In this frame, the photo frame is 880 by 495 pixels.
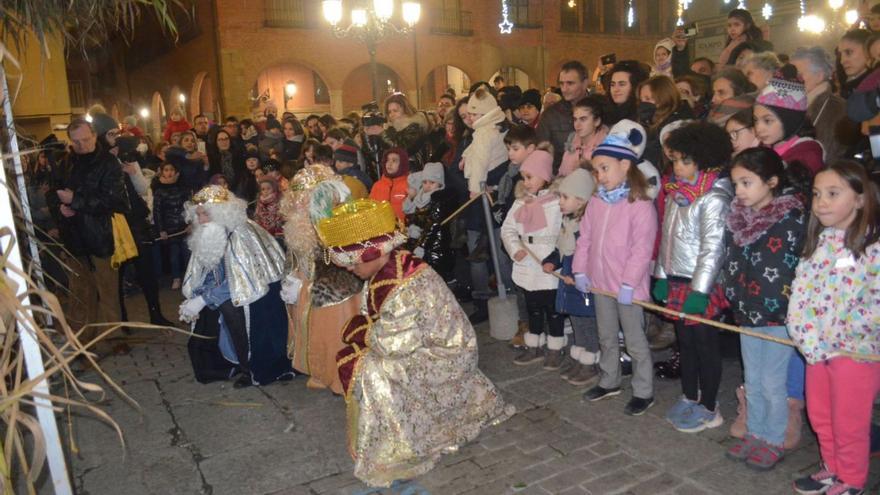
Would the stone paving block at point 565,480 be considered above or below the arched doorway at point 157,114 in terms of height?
below

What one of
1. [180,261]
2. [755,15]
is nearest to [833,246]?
[180,261]

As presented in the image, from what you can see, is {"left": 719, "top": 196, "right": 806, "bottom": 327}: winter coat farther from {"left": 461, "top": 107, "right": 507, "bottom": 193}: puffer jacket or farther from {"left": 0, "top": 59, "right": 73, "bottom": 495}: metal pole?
{"left": 0, "top": 59, "right": 73, "bottom": 495}: metal pole

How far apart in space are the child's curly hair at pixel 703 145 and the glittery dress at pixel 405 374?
5.50ft

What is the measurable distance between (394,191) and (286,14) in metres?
18.5

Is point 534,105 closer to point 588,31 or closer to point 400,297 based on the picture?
point 400,297

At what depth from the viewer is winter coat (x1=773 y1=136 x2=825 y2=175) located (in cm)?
406

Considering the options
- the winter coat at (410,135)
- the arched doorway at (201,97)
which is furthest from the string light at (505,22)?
the winter coat at (410,135)

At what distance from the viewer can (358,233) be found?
3.99 meters

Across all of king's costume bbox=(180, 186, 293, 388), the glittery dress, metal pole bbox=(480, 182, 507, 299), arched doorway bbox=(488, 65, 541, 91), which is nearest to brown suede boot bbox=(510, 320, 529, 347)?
metal pole bbox=(480, 182, 507, 299)

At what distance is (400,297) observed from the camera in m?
3.99

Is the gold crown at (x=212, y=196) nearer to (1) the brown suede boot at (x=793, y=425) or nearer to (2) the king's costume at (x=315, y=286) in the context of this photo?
(2) the king's costume at (x=315, y=286)

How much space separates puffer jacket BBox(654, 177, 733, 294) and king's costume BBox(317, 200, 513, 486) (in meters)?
1.38

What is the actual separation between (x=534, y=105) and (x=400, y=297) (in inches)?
185

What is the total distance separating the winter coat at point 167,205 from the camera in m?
8.70
